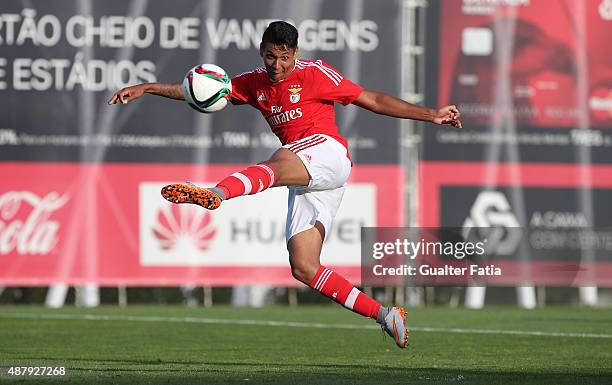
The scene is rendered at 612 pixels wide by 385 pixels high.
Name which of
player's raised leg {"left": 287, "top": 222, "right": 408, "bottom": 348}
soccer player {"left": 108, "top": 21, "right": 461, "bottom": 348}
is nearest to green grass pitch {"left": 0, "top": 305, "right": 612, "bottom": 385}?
player's raised leg {"left": 287, "top": 222, "right": 408, "bottom": 348}

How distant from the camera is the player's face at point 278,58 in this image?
365 inches

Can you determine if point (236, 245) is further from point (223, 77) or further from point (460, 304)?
point (223, 77)

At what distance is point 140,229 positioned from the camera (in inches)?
758

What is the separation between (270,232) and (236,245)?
0.56 meters

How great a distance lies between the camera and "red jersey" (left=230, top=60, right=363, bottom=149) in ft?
31.4

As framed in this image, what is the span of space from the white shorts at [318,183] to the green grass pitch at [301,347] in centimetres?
109

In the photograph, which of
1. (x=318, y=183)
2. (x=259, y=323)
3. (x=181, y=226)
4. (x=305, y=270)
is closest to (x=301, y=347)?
(x=305, y=270)

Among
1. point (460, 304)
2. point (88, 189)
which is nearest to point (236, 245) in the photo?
point (88, 189)

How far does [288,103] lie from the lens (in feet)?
31.4

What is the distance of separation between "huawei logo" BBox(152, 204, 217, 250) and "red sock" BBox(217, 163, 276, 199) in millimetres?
10429

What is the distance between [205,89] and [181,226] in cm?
997

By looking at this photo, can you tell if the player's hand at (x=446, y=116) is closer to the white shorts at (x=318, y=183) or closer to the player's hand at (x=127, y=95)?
the white shorts at (x=318, y=183)

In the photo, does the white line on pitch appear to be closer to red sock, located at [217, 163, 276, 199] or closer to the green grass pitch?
the green grass pitch

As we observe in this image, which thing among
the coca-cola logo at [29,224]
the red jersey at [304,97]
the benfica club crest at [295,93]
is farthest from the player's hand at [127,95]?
the coca-cola logo at [29,224]
